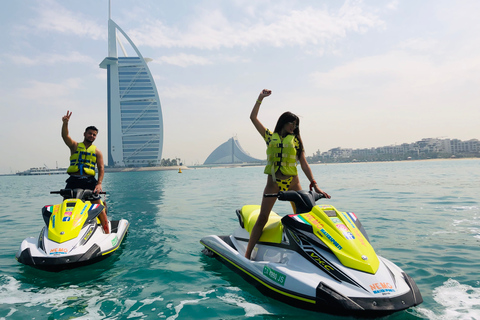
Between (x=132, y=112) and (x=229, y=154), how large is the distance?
76.4 meters

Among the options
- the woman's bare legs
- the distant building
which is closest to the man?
the woman's bare legs

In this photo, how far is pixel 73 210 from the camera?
485 centimetres

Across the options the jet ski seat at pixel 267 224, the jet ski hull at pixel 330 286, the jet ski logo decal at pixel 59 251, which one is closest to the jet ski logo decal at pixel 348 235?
the jet ski hull at pixel 330 286

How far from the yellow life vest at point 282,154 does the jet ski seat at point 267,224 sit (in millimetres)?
605

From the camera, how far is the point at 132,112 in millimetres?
111250

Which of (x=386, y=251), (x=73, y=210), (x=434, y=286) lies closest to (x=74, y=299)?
(x=73, y=210)

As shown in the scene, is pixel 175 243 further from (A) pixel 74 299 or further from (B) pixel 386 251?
(B) pixel 386 251

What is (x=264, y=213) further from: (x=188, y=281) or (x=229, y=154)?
(x=229, y=154)

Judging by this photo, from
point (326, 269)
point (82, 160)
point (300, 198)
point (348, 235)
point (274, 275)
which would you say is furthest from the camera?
point (82, 160)

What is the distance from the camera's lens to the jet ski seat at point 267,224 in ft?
12.5

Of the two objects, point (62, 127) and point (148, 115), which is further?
point (148, 115)

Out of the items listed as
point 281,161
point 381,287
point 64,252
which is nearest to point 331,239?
point 381,287

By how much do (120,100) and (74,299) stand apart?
116 m

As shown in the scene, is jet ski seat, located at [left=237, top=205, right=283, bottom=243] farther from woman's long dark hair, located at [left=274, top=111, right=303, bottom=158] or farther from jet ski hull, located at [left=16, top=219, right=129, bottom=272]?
jet ski hull, located at [left=16, top=219, right=129, bottom=272]
